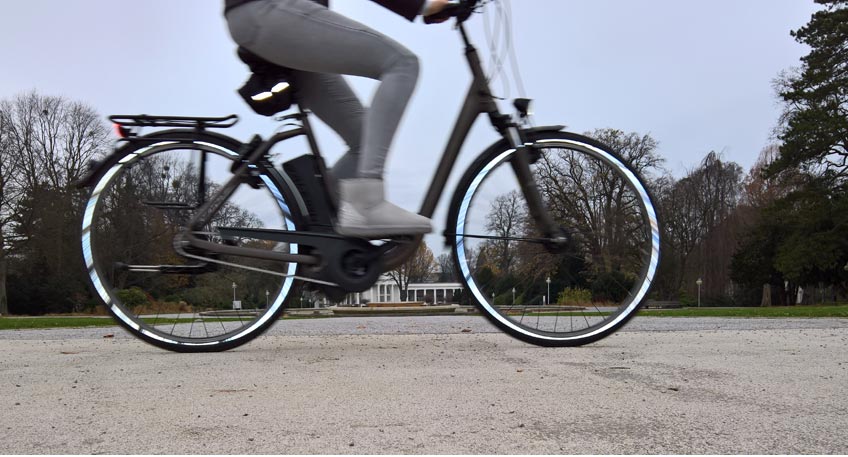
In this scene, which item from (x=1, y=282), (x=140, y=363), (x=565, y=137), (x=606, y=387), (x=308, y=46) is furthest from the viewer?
(x=1, y=282)

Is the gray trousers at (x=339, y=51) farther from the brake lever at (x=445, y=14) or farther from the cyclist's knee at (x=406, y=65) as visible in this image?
the brake lever at (x=445, y=14)

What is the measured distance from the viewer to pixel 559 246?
308cm

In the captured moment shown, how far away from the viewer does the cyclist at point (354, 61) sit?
2424mm

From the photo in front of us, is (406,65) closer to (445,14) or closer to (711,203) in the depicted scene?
(445,14)

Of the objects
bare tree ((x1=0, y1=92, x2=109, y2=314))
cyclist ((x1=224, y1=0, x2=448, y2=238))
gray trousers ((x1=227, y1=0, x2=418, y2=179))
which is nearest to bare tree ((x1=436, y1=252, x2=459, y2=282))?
cyclist ((x1=224, y1=0, x2=448, y2=238))

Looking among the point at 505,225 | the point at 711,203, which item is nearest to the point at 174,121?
the point at 505,225

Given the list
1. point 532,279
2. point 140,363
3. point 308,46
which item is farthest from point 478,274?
point 140,363

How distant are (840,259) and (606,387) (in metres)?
39.2

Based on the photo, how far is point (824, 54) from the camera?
109 ft

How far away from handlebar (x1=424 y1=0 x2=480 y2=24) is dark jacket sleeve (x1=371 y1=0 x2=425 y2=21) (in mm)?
97

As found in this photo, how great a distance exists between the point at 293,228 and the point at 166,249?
64cm

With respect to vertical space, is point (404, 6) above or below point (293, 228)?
above

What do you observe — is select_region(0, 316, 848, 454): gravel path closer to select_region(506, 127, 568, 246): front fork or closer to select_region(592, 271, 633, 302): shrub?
select_region(592, 271, 633, 302): shrub

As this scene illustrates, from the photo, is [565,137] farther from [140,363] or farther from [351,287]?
[140,363]
